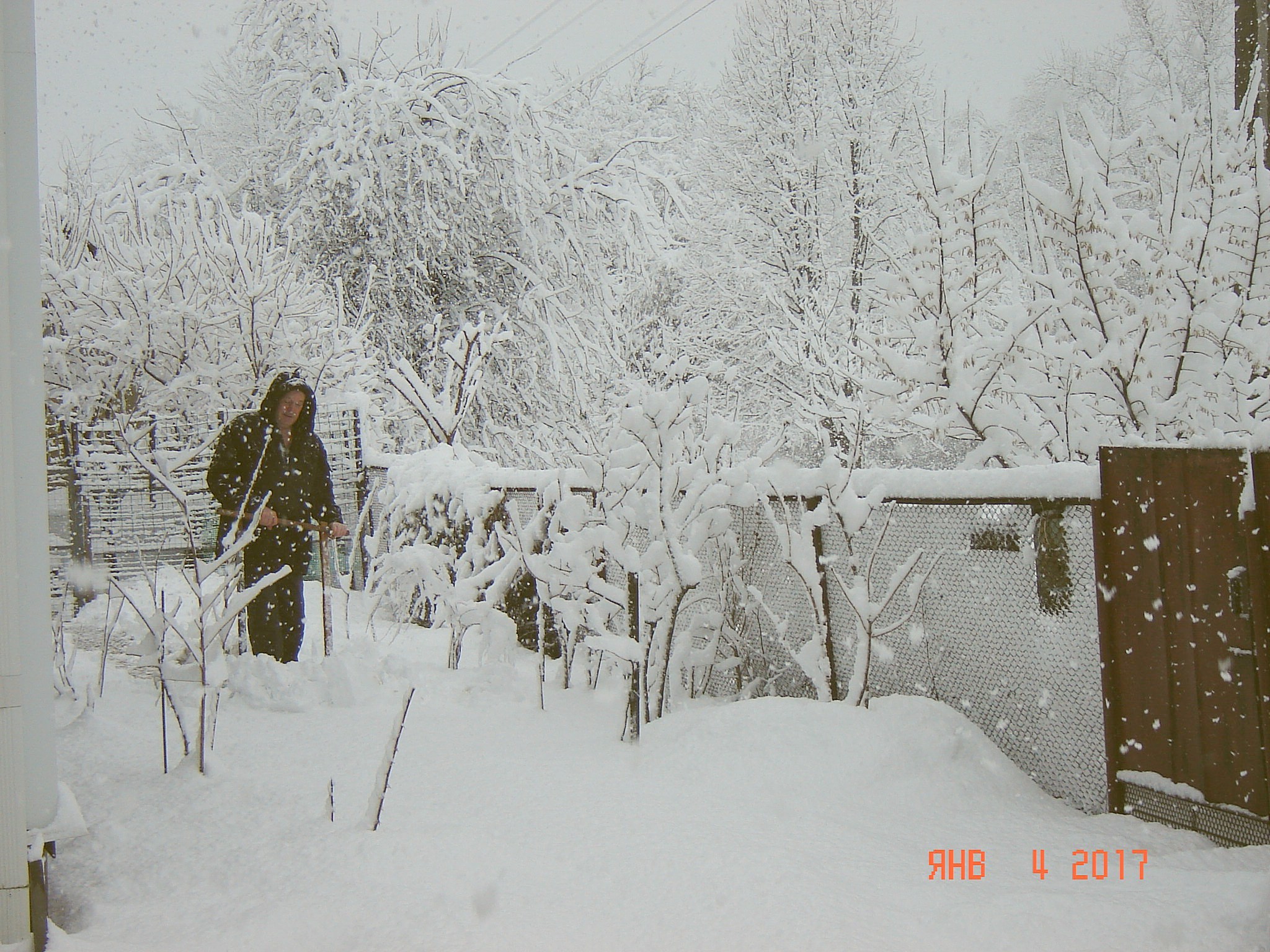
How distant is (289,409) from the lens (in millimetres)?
5098

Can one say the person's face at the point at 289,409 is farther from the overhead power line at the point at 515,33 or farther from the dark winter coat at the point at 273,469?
the overhead power line at the point at 515,33

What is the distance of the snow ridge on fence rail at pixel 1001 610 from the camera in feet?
10.3

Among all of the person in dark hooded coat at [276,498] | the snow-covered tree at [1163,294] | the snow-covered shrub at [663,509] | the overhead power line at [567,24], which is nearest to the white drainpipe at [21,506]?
the snow-covered shrub at [663,509]

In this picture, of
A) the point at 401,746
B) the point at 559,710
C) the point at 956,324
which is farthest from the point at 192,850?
the point at 956,324

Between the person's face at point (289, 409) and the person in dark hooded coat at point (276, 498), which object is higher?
the person's face at point (289, 409)

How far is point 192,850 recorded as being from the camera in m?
2.56

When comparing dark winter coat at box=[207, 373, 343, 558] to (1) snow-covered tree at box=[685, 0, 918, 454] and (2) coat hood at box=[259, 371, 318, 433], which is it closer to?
(2) coat hood at box=[259, 371, 318, 433]

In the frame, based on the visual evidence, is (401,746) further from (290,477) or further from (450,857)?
(290,477)

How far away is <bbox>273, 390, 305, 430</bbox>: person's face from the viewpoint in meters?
5.07

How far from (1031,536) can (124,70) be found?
43.3 ft

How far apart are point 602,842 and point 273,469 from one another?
3.16m

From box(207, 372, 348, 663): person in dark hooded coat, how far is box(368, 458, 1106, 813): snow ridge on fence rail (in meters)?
1.90

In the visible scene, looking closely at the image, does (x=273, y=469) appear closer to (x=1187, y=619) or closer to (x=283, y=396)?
(x=283, y=396)

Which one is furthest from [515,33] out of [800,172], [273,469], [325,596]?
[325,596]
